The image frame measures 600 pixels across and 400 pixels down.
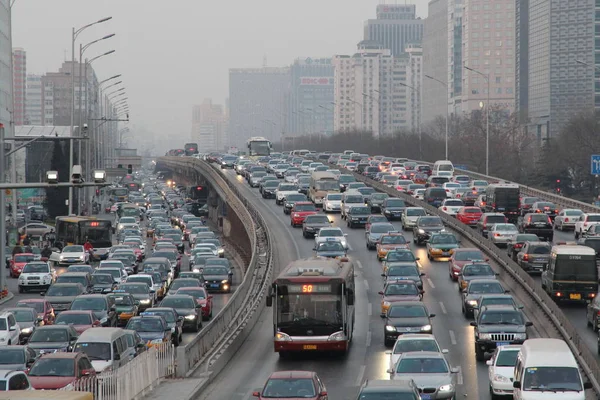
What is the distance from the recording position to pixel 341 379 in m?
29.6

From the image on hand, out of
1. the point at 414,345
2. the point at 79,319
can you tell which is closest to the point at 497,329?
the point at 414,345

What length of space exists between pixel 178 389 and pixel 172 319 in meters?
10.4

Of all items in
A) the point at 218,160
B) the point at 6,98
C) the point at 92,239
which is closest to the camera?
the point at 92,239

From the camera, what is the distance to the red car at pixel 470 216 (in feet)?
218

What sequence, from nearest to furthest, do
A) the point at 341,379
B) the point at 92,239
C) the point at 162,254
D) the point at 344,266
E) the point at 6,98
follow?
the point at 341,379
the point at 344,266
the point at 162,254
the point at 92,239
the point at 6,98

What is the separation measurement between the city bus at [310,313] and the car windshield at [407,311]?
288cm

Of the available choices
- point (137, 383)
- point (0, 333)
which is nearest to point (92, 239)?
point (0, 333)

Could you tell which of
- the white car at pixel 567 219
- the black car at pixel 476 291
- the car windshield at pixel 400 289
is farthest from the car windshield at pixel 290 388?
the white car at pixel 567 219

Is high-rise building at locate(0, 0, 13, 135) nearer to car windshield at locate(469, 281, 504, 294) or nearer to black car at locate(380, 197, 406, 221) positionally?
black car at locate(380, 197, 406, 221)

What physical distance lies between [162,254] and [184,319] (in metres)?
22.1

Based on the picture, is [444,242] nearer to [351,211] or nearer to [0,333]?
[351,211]

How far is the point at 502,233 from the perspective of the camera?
5722 cm

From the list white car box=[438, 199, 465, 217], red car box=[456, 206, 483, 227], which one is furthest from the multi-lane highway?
white car box=[438, 199, 465, 217]

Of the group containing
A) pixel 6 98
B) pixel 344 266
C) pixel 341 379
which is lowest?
pixel 341 379
